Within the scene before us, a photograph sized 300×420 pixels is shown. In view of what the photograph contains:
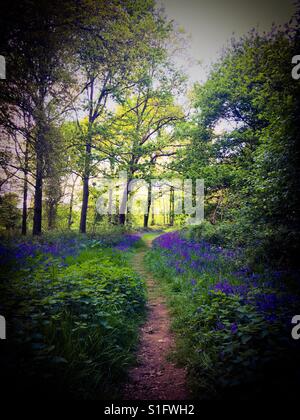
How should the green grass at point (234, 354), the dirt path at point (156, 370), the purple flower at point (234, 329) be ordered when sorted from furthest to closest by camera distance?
the purple flower at point (234, 329) < the dirt path at point (156, 370) < the green grass at point (234, 354)

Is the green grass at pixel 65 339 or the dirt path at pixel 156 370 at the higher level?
the green grass at pixel 65 339

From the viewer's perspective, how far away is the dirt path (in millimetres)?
2828

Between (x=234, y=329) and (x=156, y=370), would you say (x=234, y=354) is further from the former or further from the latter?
(x=156, y=370)

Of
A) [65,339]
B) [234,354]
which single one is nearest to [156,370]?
[234,354]

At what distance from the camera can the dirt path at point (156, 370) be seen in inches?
111

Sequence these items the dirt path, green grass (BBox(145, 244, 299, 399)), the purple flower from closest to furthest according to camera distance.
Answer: green grass (BBox(145, 244, 299, 399))
the dirt path
the purple flower

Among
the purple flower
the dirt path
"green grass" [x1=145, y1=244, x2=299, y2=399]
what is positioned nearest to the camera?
"green grass" [x1=145, y1=244, x2=299, y2=399]

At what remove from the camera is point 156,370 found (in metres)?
3.33

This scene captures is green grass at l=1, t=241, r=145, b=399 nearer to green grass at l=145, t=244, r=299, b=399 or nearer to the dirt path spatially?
the dirt path

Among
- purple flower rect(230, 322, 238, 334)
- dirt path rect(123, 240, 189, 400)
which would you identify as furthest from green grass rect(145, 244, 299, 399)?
dirt path rect(123, 240, 189, 400)

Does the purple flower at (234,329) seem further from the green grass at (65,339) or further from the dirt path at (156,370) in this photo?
the green grass at (65,339)

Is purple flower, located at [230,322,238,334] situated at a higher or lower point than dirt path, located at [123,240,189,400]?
higher

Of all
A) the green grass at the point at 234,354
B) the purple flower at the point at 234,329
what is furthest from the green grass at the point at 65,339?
the purple flower at the point at 234,329
